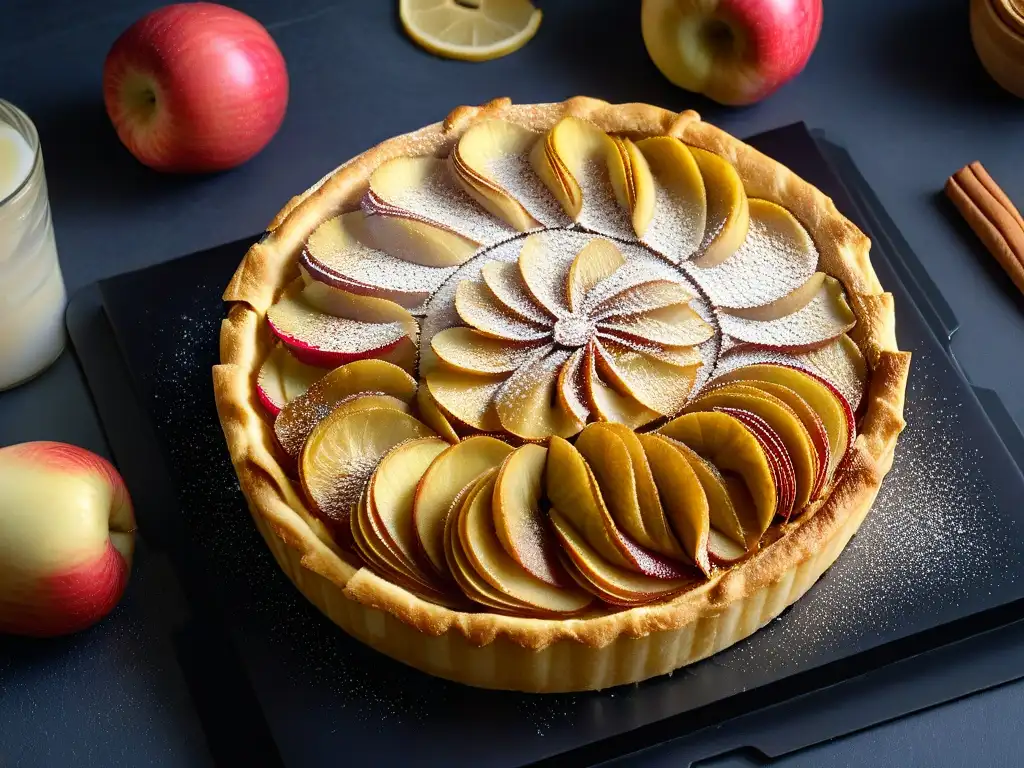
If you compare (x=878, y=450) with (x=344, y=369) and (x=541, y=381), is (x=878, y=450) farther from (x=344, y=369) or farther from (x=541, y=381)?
(x=344, y=369)

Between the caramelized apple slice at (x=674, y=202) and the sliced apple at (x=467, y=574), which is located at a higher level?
the caramelized apple slice at (x=674, y=202)

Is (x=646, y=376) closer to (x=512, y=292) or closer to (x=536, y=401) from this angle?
(x=536, y=401)

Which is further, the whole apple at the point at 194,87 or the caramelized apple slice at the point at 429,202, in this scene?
the whole apple at the point at 194,87

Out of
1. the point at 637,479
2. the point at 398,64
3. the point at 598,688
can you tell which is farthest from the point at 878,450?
the point at 398,64

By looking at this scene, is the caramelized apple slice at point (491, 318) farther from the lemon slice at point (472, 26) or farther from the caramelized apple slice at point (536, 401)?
the lemon slice at point (472, 26)

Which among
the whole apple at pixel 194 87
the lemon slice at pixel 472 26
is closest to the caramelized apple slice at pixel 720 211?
the lemon slice at pixel 472 26

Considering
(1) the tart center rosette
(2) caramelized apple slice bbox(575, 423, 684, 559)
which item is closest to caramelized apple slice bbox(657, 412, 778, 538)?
(1) the tart center rosette
